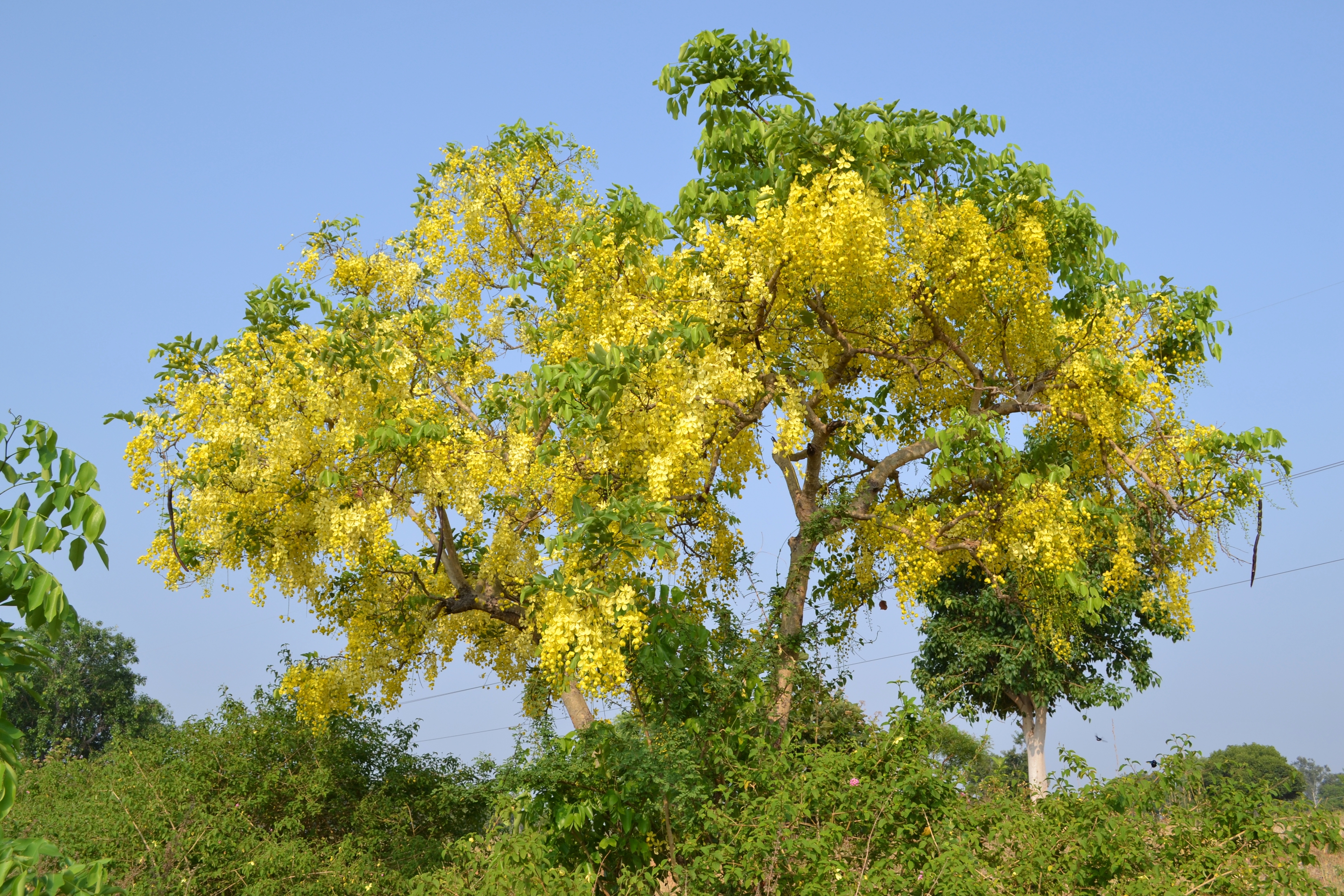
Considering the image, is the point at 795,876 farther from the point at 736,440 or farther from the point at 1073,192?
the point at 1073,192

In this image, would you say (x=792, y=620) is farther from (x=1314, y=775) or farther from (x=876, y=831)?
(x=1314, y=775)

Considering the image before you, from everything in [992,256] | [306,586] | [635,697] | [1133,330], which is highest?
[992,256]

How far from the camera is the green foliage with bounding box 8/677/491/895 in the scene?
9.55m

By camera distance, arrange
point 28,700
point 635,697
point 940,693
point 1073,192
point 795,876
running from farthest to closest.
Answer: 1. point 28,700
2. point 940,693
3. point 1073,192
4. point 635,697
5. point 795,876

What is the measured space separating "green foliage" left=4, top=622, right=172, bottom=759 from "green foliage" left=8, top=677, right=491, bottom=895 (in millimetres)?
20950

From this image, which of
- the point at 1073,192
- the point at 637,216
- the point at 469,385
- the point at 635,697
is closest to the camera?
the point at 635,697

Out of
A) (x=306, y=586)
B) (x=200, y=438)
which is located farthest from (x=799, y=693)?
(x=200, y=438)

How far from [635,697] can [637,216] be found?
4.74m

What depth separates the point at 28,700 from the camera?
3234 centimetres

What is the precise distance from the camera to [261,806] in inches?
439

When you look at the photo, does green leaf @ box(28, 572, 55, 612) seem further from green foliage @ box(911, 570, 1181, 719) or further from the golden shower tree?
green foliage @ box(911, 570, 1181, 719)

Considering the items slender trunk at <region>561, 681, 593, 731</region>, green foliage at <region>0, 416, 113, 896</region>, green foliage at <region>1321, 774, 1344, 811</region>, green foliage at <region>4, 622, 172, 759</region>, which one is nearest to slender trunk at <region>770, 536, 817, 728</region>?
slender trunk at <region>561, 681, 593, 731</region>

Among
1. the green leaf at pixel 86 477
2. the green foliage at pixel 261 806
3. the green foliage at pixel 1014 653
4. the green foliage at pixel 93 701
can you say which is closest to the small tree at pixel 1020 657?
the green foliage at pixel 1014 653

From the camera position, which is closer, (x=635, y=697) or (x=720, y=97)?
(x=635, y=697)
